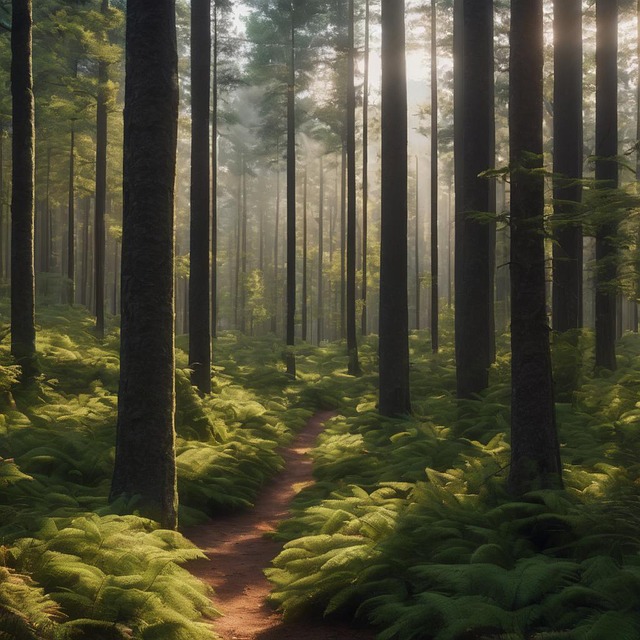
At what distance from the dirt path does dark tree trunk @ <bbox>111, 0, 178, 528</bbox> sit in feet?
2.87

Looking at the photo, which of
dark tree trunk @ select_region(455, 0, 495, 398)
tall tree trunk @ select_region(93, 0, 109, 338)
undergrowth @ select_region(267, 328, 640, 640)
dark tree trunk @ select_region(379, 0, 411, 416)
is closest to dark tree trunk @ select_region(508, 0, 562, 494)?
undergrowth @ select_region(267, 328, 640, 640)

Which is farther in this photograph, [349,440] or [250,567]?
[349,440]

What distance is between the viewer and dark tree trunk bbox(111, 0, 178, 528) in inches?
289

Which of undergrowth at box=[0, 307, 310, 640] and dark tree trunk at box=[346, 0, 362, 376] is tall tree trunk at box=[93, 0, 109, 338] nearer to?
undergrowth at box=[0, 307, 310, 640]

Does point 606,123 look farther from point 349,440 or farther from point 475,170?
point 349,440

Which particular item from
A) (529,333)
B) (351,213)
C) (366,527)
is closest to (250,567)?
(366,527)

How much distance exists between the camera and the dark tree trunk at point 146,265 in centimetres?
734

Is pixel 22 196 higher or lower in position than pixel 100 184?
lower

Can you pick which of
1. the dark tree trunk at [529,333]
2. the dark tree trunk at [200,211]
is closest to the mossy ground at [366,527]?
the dark tree trunk at [529,333]

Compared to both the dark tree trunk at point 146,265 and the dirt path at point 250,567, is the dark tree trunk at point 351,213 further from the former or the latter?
the dark tree trunk at point 146,265

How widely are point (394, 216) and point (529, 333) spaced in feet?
23.0

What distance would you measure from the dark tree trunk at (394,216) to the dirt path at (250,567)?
3081 millimetres

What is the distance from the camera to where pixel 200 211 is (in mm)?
15867

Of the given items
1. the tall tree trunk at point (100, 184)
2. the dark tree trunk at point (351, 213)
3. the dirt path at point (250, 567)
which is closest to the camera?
the dirt path at point (250, 567)
